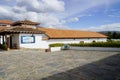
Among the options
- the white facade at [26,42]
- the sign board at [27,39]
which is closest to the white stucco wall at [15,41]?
the white facade at [26,42]

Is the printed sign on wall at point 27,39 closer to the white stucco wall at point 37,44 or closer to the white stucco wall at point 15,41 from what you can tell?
the white stucco wall at point 37,44

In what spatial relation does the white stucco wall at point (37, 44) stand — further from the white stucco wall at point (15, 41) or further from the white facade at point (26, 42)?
the white stucco wall at point (15, 41)

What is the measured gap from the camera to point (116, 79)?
9.51 meters

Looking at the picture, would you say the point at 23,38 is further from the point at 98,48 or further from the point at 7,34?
the point at 98,48

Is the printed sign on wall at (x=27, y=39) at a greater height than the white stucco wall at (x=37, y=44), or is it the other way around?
the printed sign on wall at (x=27, y=39)

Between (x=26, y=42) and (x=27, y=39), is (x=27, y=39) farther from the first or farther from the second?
(x=26, y=42)

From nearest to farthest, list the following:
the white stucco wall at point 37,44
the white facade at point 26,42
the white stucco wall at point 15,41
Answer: the white facade at point 26,42
the white stucco wall at point 15,41
the white stucco wall at point 37,44

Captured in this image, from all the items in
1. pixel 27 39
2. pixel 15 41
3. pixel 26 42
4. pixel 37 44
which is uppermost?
pixel 27 39

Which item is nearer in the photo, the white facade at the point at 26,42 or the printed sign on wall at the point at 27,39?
the white facade at the point at 26,42

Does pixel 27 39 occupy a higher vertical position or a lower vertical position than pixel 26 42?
higher

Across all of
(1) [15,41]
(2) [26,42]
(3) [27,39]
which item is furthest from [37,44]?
(1) [15,41]

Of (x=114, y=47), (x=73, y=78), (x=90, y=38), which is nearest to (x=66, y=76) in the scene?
(x=73, y=78)

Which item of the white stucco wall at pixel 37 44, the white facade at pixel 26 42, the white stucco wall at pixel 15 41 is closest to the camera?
the white facade at pixel 26 42

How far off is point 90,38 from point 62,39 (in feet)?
35.7
